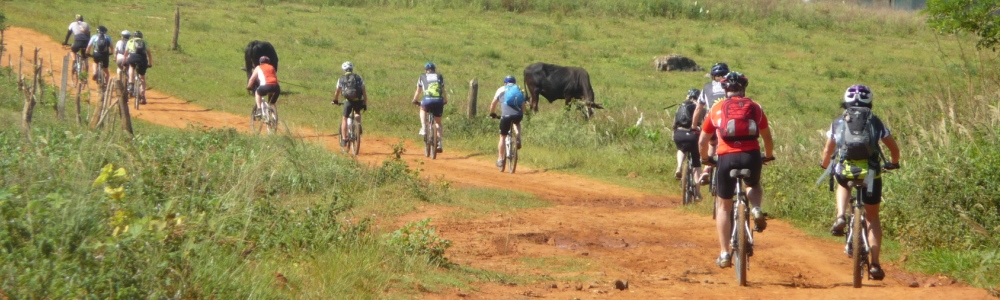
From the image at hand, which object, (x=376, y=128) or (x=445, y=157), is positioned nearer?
(x=445, y=157)

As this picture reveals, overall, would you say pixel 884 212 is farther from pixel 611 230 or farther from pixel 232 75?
pixel 232 75

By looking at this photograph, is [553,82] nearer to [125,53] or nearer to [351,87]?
[351,87]

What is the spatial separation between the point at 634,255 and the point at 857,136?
7.72ft

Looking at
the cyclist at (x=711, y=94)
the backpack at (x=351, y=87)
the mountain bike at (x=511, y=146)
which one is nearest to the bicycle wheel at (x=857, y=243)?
the cyclist at (x=711, y=94)

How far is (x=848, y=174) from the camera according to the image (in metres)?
7.31

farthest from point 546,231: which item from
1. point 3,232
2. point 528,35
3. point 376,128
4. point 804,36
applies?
point 804,36

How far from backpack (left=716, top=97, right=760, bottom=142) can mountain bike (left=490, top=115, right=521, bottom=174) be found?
746cm

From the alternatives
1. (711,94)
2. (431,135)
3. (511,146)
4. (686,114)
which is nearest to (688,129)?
(686,114)

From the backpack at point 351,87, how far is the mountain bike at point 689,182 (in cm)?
534

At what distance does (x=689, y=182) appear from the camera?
11703mm

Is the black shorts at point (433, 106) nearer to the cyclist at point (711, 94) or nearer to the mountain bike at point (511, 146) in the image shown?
the mountain bike at point (511, 146)

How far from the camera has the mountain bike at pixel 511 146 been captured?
14.7 meters

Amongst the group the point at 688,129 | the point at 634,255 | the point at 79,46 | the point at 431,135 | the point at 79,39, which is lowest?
the point at 634,255

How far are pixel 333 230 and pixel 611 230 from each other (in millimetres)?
3788
